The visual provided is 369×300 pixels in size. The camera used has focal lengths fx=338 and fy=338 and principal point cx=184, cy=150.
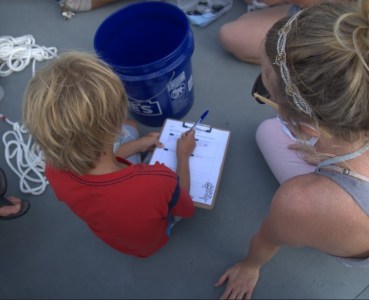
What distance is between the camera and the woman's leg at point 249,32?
1655 mm

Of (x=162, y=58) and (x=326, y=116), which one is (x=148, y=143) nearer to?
(x=162, y=58)

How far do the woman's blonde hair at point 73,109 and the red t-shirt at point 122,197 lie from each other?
0.05 m

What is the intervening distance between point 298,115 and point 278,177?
2.23ft

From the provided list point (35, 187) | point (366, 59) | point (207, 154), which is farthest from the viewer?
point (35, 187)

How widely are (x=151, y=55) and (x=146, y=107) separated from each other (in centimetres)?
31

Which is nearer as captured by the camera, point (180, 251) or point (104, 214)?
point (104, 214)

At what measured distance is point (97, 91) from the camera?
0.80 m

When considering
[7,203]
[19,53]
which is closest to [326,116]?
[7,203]

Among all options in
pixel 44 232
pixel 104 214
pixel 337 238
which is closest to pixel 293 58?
pixel 337 238

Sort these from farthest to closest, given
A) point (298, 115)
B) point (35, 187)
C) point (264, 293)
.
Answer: point (35, 187) → point (264, 293) → point (298, 115)

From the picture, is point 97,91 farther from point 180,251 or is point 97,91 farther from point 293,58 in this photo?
point 180,251

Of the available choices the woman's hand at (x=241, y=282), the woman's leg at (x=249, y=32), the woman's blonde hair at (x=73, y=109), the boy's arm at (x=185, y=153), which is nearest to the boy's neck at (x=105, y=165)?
the woman's blonde hair at (x=73, y=109)

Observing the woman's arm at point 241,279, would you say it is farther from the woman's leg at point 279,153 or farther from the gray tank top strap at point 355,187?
the gray tank top strap at point 355,187

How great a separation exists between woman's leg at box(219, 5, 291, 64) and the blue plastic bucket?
36cm
